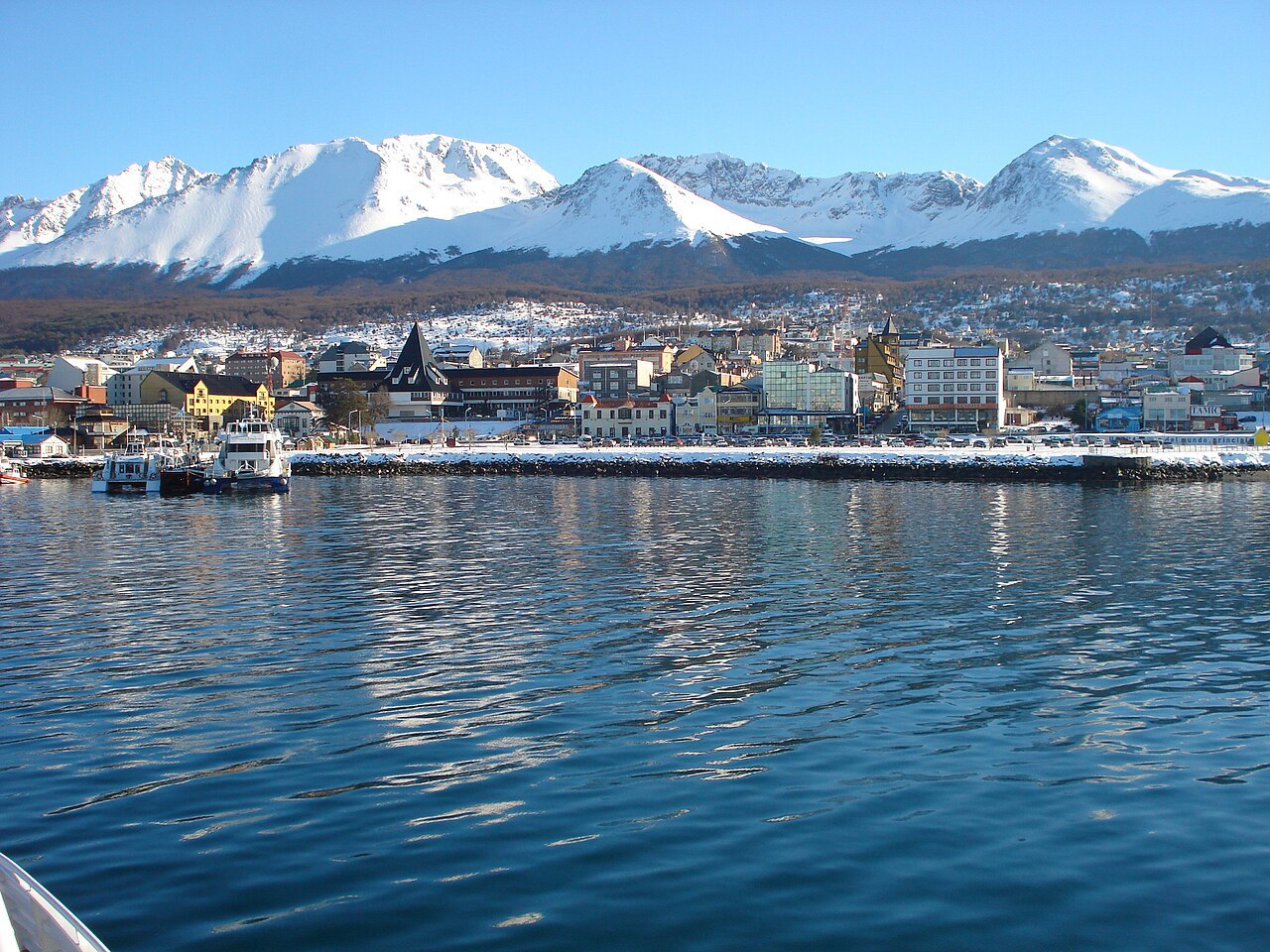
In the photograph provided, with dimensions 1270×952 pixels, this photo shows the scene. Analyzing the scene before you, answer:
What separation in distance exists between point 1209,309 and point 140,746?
176689mm

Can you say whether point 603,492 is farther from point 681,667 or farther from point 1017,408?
point 1017,408

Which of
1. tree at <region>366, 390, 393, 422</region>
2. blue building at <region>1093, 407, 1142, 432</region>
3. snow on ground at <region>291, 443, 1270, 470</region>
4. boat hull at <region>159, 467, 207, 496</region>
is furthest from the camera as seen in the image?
tree at <region>366, 390, 393, 422</region>

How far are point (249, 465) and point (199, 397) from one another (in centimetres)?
4938

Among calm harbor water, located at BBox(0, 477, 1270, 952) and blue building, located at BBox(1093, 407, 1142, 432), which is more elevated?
blue building, located at BBox(1093, 407, 1142, 432)

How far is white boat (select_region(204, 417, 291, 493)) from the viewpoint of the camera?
137 feet

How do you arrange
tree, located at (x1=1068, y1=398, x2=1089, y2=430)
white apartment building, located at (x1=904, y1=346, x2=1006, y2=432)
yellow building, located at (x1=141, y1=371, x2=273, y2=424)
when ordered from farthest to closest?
yellow building, located at (x1=141, y1=371, x2=273, y2=424) < tree, located at (x1=1068, y1=398, x2=1089, y2=430) < white apartment building, located at (x1=904, y1=346, x2=1006, y2=432)

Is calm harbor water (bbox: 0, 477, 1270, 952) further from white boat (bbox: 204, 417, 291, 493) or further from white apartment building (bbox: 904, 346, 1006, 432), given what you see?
white apartment building (bbox: 904, 346, 1006, 432)

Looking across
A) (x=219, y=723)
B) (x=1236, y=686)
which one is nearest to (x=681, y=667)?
(x=219, y=723)

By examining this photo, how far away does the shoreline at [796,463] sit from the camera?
4606 centimetres

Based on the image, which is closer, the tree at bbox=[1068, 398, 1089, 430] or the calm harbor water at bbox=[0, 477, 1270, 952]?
the calm harbor water at bbox=[0, 477, 1270, 952]

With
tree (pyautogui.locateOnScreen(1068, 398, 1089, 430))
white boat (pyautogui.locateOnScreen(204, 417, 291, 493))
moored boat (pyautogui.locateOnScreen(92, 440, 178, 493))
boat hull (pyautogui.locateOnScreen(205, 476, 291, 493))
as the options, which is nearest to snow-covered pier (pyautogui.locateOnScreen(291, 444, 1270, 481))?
white boat (pyautogui.locateOnScreen(204, 417, 291, 493))

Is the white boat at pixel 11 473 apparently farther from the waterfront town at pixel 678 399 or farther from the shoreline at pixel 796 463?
the waterfront town at pixel 678 399

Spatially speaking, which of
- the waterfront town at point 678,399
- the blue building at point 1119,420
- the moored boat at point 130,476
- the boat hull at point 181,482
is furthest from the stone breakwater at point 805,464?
the blue building at point 1119,420

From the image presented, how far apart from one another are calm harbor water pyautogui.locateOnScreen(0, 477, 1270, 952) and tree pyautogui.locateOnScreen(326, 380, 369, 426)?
60.0 m
